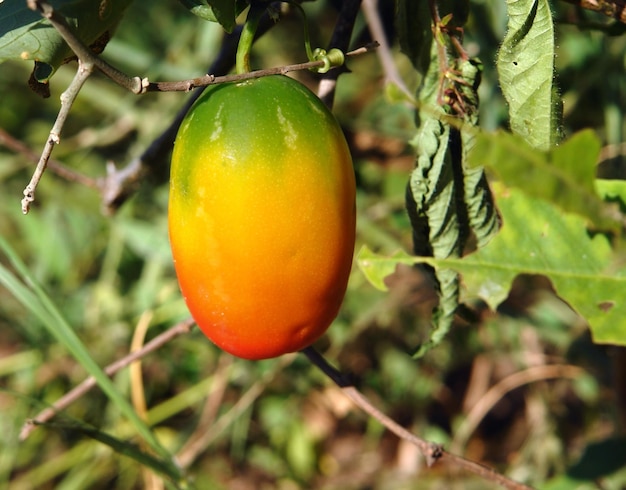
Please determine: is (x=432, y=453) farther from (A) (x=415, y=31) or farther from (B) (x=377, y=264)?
(A) (x=415, y=31)

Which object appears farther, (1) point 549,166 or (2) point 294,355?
(2) point 294,355

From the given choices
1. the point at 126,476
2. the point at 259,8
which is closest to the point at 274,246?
the point at 259,8

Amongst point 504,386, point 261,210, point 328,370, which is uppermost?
point 261,210

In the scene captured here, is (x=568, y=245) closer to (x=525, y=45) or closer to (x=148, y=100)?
(x=525, y=45)

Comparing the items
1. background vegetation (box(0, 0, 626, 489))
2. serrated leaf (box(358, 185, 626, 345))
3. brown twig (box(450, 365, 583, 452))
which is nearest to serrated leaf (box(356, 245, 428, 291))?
serrated leaf (box(358, 185, 626, 345))

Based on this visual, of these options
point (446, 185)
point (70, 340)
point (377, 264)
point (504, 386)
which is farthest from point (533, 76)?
point (504, 386)

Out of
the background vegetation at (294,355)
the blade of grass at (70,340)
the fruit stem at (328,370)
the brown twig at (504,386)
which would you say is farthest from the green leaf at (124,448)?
the brown twig at (504,386)
